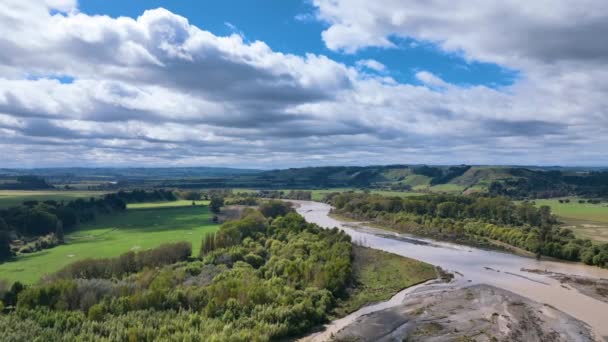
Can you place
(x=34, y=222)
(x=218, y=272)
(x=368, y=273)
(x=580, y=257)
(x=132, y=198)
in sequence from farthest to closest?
(x=132, y=198)
(x=34, y=222)
(x=580, y=257)
(x=368, y=273)
(x=218, y=272)

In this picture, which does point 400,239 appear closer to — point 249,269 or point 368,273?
point 368,273

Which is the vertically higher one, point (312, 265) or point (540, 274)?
point (312, 265)

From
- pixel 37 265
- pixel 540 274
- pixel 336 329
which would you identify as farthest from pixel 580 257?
pixel 37 265

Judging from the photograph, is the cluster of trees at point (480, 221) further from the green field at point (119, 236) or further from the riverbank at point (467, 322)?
the green field at point (119, 236)

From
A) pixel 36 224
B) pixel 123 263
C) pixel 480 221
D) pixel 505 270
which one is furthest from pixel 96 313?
pixel 480 221

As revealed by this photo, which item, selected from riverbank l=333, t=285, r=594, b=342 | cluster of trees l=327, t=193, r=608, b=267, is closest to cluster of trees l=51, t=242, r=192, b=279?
riverbank l=333, t=285, r=594, b=342

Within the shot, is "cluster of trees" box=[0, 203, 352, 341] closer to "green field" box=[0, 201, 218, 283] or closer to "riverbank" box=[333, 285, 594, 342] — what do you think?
"riverbank" box=[333, 285, 594, 342]

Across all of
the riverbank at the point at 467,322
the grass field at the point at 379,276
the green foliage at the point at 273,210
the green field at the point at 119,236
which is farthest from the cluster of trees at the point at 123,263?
the green foliage at the point at 273,210

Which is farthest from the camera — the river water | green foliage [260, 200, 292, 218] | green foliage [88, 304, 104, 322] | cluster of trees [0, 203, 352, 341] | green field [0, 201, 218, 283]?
green foliage [260, 200, 292, 218]
